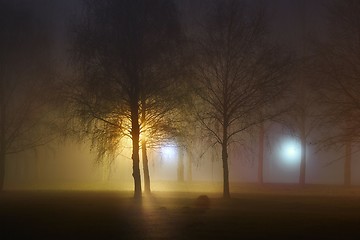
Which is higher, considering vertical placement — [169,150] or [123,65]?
[123,65]

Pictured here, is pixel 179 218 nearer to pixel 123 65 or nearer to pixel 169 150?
pixel 123 65

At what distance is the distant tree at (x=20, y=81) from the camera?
137ft

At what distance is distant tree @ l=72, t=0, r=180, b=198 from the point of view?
32.7 meters

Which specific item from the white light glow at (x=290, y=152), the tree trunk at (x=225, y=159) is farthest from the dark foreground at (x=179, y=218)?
the white light glow at (x=290, y=152)

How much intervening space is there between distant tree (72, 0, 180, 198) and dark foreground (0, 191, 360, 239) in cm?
476

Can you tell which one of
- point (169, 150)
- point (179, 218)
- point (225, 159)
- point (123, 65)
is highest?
point (123, 65)

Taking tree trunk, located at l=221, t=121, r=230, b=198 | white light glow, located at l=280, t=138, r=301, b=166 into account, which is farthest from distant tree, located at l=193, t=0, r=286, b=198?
white light glow, located at l=280, t=138, r=301, b=166

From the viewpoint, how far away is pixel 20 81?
42812 mm

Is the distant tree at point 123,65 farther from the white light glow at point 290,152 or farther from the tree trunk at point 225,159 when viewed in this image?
the white light glow at point 290,152

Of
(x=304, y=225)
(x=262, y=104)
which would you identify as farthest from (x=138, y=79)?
(x=304, y=225)

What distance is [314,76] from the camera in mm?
32688

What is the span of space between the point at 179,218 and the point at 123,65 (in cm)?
1193

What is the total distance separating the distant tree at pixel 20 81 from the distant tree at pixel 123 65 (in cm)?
985

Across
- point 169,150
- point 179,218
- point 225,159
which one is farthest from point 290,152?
point 179,218
